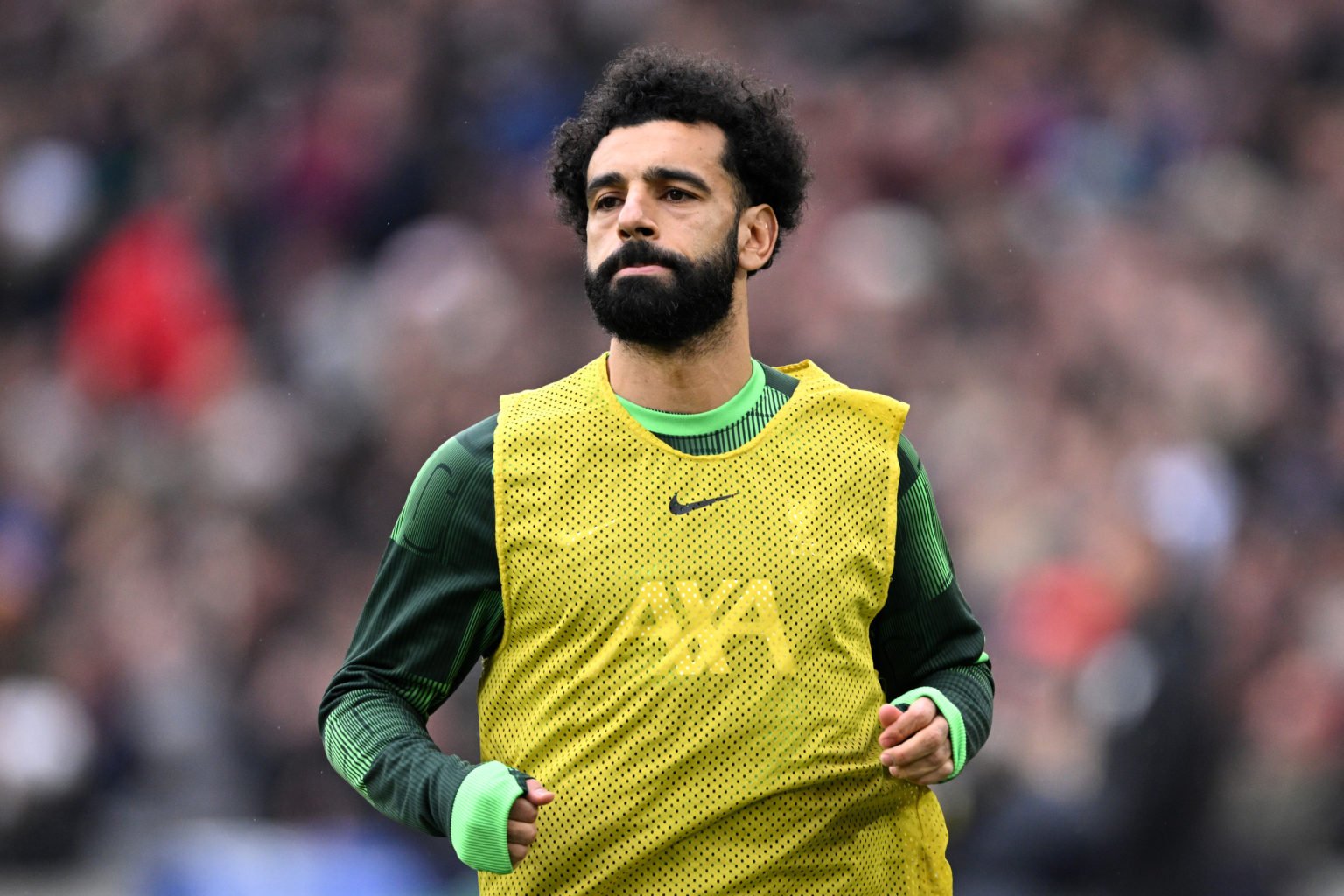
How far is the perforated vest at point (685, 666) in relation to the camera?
8.80 ft

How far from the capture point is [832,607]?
279 cm

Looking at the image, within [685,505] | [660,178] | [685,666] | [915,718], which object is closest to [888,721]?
[915,718]

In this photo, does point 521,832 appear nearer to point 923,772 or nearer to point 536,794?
point 536,794

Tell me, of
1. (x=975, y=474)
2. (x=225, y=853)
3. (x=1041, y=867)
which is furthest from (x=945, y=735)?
(x=225, y=853)

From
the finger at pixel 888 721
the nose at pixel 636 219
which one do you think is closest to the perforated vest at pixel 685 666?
the finger at pixel 888 721

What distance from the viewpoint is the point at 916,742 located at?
8.71ft

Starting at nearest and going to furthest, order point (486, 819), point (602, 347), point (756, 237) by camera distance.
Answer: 1. point (486, 819)
2. point (756, 237)
3. point (602, 347)

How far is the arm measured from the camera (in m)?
2.67

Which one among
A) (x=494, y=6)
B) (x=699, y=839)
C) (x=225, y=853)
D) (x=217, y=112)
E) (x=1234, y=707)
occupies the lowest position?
(x=225, y=853)

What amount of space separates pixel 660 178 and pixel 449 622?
76cm

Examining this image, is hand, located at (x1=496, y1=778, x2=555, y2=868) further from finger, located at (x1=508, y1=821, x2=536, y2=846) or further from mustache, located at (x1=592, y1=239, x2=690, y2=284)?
mustache, located at (x1=592, y1=239, x2=690, y2=284)

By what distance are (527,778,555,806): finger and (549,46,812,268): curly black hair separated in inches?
40.3

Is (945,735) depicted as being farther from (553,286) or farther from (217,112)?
(217,112)

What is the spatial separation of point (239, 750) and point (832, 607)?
4.86 m
